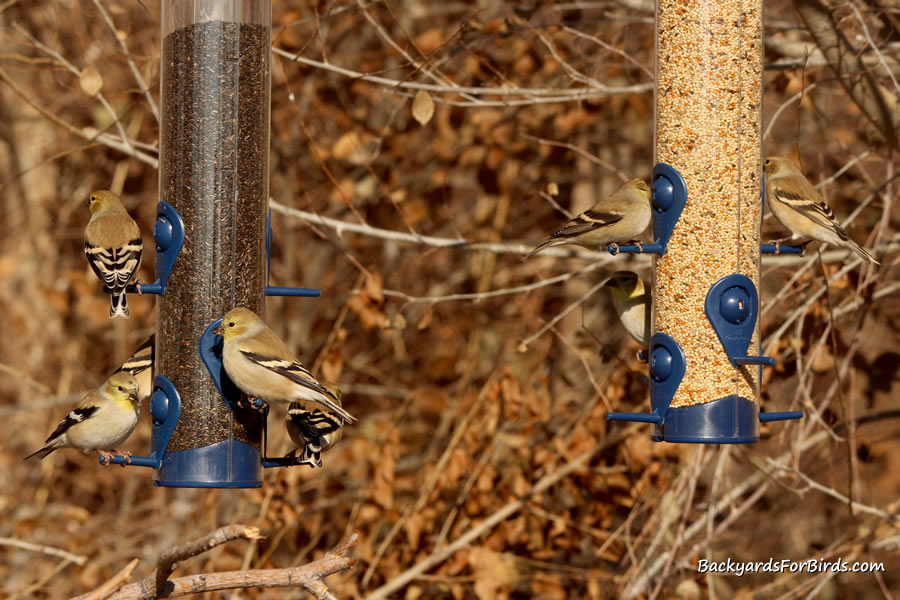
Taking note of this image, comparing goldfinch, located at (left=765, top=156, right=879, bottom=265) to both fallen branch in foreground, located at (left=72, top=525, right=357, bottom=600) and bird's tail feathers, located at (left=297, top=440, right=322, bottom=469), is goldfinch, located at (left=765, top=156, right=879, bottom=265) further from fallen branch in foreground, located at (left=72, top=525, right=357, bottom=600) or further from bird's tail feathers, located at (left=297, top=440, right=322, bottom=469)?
fallen branch in foreground, located at (left=72, top=525, right=357, bottom=600)

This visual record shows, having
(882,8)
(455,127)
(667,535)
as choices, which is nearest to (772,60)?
(882,8)

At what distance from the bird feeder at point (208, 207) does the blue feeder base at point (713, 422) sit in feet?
6.29

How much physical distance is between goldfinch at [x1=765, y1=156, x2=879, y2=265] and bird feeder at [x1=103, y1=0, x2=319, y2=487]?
2.63 m

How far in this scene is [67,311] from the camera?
12023 millimetres

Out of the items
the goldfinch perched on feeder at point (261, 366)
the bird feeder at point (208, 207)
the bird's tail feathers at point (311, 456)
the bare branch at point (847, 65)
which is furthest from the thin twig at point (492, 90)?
the bird's tail feathers at point (311, 456)

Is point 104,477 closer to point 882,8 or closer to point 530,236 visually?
point 530,236

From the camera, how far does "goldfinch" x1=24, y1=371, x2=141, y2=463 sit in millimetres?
6434

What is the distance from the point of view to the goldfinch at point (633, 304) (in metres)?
6.48

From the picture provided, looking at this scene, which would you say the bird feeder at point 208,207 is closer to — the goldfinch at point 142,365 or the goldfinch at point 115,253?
the goldfinch at point 115,253

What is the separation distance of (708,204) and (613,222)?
2.57 feet

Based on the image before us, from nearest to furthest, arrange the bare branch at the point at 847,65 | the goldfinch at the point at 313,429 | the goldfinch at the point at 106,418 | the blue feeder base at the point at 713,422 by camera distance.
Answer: the blue feeder base at the point at 713,422
the goldfinch at the point at 313,429
the goldfinch at the point at 106,418
the bare branch at the point at 847,65

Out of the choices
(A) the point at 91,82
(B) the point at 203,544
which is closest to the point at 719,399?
(B) the point at 203,544

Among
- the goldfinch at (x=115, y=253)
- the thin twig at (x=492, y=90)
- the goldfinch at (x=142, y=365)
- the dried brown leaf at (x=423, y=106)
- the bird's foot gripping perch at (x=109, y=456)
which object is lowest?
the bird's foot gripping perch at (x=109, y=456)

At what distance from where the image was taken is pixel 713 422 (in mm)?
5648
